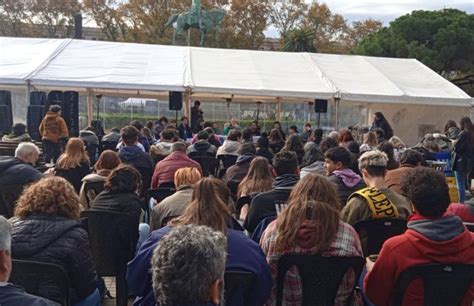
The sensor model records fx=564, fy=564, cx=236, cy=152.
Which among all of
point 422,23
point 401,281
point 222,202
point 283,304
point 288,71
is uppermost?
point 422,23

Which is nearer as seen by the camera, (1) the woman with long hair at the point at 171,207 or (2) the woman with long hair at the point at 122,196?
(1) the woman with long hair at the point at 171,207

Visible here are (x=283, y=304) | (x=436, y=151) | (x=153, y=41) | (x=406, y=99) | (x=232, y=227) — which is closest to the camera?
(x=283, y=304)

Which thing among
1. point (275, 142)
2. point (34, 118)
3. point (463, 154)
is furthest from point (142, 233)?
point (34, 118)

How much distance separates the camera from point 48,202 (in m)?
Result: 3.25

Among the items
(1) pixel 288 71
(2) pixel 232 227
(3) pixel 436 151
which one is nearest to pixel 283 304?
(2) pixel 232 227

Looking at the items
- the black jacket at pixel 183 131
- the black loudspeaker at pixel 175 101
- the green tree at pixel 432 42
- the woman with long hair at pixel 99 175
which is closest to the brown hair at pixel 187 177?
the woman with long hair at pixel 99 175

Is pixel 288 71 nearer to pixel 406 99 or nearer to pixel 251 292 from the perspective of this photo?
pixel 406 99

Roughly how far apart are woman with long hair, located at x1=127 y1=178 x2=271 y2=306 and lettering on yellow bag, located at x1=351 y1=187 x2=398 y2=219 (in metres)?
1.15

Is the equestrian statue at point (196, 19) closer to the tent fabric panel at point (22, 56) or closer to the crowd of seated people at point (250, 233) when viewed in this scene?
the tent fabric panel at point (22, 56)

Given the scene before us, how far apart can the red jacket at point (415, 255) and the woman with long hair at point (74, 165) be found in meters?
4.04

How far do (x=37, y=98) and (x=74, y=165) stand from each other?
9.04 m

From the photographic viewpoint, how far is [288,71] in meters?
14.6

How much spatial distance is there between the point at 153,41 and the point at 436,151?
28.3 m

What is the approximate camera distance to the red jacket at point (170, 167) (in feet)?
20.2
